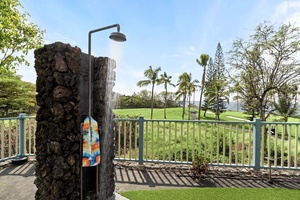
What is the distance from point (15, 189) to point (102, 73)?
210cm

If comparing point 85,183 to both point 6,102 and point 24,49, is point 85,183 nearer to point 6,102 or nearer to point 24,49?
point 24,49

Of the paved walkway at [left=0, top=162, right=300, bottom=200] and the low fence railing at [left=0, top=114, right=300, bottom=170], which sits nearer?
the paved walkway at [left=0, top=162, right=300, bottom=200]

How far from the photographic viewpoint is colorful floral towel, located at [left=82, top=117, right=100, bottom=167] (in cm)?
180

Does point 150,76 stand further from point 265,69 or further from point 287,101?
point 287,101

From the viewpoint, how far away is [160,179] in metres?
3.08

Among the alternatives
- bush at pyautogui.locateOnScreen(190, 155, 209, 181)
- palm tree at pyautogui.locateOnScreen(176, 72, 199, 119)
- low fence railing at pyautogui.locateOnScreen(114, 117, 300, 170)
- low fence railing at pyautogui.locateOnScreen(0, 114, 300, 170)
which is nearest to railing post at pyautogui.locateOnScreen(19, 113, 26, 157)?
low fence railing at pyautogui.locateOnScreen(0, 114, 300, 170)

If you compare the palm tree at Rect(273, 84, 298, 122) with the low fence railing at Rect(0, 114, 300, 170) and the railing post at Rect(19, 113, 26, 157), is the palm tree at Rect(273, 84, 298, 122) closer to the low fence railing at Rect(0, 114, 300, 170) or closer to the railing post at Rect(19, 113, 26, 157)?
the low fence railing at Rect(0, 114, 300, 170)

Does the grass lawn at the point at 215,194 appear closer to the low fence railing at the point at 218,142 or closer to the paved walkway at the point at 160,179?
the paved walkway at the point at 160,179

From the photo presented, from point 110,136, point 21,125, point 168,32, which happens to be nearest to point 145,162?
point 110,136

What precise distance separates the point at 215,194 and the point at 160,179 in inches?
35.6

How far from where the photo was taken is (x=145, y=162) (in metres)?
3.73

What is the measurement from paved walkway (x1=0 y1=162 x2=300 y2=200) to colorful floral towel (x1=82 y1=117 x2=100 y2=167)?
3.45 ft

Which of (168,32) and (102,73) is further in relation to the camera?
(168,32)

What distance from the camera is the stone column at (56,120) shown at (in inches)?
66.6
